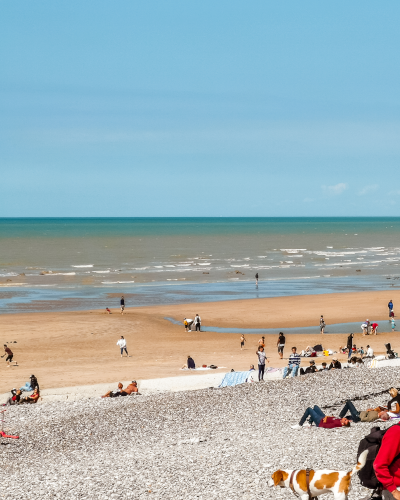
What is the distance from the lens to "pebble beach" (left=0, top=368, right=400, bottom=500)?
437 inches

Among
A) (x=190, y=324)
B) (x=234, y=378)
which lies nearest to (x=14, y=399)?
(x=234, y=378)

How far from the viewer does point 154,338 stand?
32625mm

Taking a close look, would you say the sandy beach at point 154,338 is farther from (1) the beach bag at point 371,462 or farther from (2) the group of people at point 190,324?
(1) the beach bag at point 371,462

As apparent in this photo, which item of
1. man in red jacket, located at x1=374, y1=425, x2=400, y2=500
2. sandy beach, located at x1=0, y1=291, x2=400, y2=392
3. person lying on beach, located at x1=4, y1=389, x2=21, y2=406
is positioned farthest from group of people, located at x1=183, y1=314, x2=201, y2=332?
man in red jacket, located at x1=374, y1=425, x2=400, y2=500

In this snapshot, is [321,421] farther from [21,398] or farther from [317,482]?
[21,398]

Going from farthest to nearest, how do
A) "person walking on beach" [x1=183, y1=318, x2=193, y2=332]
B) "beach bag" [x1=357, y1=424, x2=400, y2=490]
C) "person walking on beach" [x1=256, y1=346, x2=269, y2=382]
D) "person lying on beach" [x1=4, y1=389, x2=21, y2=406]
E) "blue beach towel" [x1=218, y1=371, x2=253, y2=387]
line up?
"person walking on beach" [x1=183, y1=318, x2=193, y2=332] → "person walking on beach" [x1=256, y1=346, x2=269, y2=382] → "blue beach towel" [x1=218, y1=371, x2=253, y2=387] → "person lying on beach" [x1=4, y1=389, x2=21, y2=406] → "beach bag" [x1=357, y1=424, x2=400, y2=490]

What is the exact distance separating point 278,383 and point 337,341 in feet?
41.1

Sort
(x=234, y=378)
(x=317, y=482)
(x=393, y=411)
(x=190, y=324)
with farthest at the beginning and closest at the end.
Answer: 1. (x=190, y=324)
2. (x=234, y=378)
3. (x=393, y=411)
4. (x=317, y=482)

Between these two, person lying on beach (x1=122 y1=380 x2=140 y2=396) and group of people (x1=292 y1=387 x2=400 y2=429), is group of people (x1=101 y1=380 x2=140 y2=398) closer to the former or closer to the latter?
person lying on beach (x1=122 y1=380 x2=140 y2=396)

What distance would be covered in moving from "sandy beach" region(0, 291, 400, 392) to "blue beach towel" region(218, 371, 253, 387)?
2.29m

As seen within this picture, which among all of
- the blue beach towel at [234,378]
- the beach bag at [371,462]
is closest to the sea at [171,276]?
the blue beach towel at [234,378]

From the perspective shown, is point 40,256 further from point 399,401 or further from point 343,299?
point 399,401

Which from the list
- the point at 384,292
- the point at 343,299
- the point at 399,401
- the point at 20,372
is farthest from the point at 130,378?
the point at 384,292

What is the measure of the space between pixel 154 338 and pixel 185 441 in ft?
61.2
